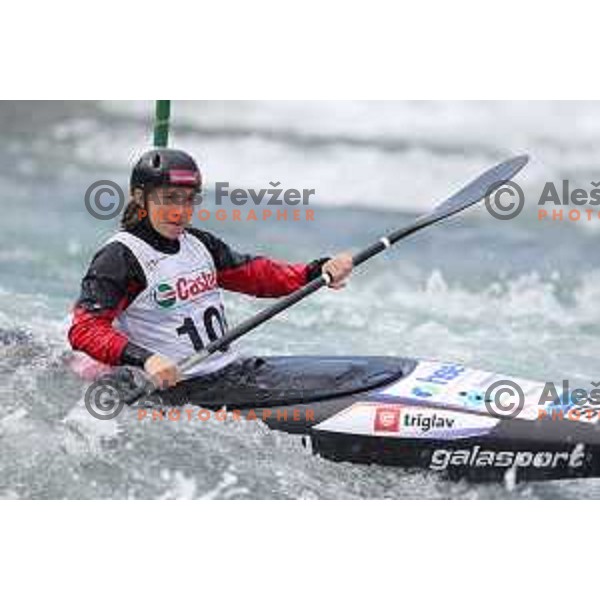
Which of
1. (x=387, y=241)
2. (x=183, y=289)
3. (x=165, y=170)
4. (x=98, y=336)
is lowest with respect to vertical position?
(x=98, y=336)

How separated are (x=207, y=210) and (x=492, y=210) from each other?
1.98 ft

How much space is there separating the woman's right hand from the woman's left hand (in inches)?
15.1

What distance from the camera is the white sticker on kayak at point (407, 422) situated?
9.45 feet

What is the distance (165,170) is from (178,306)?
0.96 ft

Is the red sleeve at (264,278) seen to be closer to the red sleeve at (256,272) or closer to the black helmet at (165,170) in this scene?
the red sleeve at (256,272)

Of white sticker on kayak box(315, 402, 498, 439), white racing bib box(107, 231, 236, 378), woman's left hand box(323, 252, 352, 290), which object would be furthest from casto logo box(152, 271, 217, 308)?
white sticker on kayak box(315, 402, 498, 439)

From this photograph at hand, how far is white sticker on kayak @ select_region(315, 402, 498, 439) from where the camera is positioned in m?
2.88

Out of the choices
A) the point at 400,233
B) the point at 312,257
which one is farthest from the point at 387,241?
the point at 312,257

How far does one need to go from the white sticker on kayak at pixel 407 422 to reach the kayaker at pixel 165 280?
28 centimetres

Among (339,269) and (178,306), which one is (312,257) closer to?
(339,269)

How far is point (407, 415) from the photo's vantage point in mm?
2902

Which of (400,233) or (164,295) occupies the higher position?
(400,233)

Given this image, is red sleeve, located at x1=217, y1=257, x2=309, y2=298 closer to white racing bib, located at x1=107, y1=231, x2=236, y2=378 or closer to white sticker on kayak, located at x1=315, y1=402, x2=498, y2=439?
white racing bib, located at x1=107, y1=231, x2=236, y2=378

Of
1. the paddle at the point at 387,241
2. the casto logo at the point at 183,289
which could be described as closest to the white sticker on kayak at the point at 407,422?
the paddle at the point at 387,241
